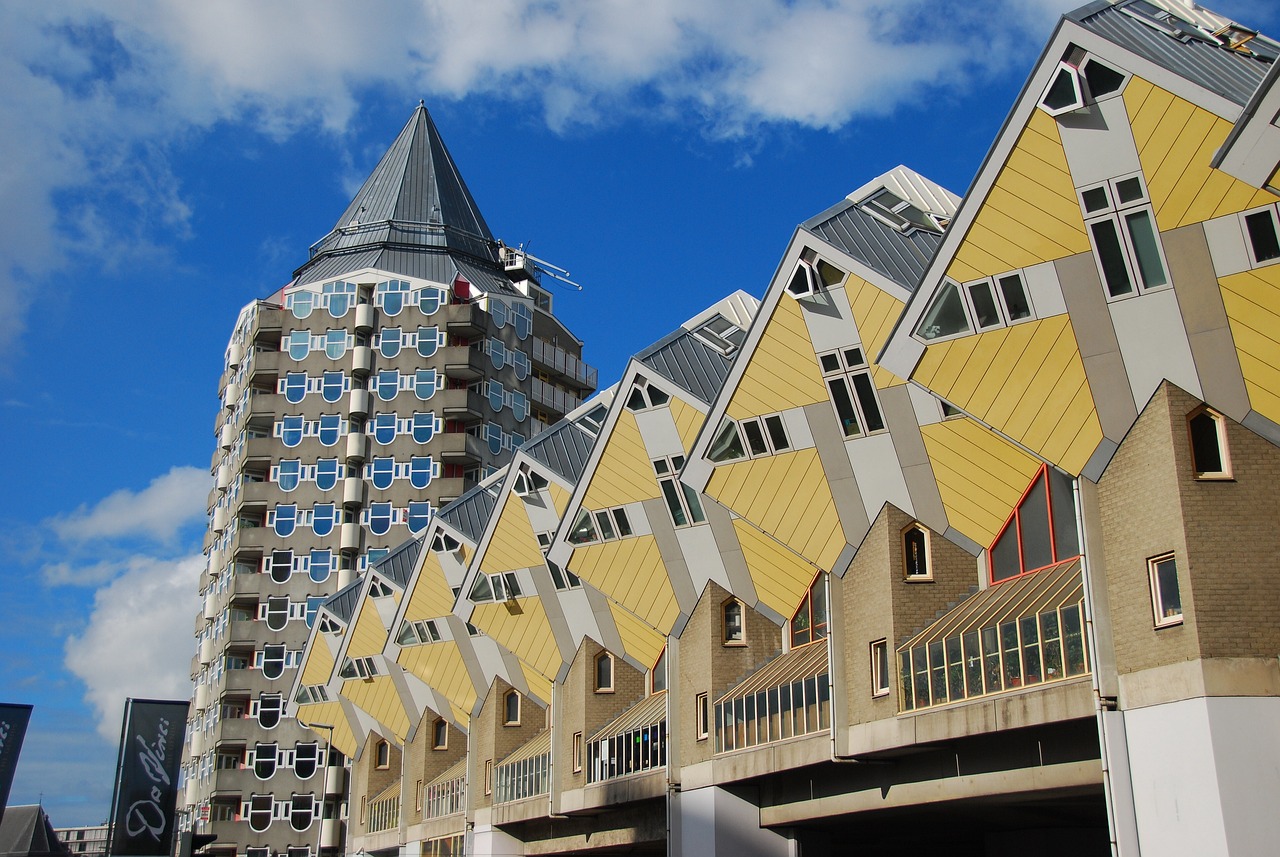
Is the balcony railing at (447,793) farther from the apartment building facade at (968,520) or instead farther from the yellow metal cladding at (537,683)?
the apartment building facade at (968,520)

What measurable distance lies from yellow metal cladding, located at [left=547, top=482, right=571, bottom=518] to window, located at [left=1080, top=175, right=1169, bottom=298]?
25.4 meters

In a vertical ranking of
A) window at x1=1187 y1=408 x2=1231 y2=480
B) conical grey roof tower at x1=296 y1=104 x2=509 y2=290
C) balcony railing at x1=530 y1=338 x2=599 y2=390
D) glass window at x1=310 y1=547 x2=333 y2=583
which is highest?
conical grey roof tower at x1=296 y1=104 x2=509 y2=290

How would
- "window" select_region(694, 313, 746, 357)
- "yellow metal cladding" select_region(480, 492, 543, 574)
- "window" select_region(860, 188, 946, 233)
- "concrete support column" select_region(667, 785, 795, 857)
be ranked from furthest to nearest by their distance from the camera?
"yellow metal cladding" select_region(480, 492, 543, 574)
"window" select_region(694, 313, 746, 357)
"concrete support column" select_region(667, 785, 795, 857)
"window" select_region(860, 188, 946, 233)

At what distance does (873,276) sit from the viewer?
30.3 metres

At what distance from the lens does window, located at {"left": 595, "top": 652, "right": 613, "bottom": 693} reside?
46469 millimetres

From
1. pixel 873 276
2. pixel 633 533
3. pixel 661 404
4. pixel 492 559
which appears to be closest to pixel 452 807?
pixel 492 559

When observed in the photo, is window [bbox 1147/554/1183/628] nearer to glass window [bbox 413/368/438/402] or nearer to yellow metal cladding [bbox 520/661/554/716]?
yellow metal cladding [bbox 520/661/554/716]

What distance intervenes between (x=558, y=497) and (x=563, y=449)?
2.29 metres

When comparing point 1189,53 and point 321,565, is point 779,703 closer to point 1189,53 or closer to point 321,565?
point 1189,53

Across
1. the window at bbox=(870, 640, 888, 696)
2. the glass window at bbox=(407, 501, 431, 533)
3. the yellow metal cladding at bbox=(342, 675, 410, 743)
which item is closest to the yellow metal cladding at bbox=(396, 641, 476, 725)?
the yellow metal cladding at bbox=(342, 675, 410, 743)

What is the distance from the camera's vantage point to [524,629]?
163 ft

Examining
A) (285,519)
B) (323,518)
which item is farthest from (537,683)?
(285,519)

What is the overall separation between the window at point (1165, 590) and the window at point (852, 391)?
8.73 meters

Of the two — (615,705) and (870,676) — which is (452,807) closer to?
(615,705)
